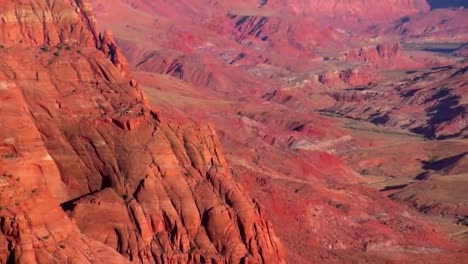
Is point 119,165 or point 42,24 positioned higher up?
point 119,165

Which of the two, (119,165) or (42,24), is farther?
(42,24)

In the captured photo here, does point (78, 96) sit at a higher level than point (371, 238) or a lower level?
higher

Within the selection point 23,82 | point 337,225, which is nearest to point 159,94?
point 337,225

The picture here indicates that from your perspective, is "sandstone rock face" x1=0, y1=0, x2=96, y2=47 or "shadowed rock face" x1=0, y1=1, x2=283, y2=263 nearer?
"shadowed rock face" x1=0, y1=1, x2=283, y2=263

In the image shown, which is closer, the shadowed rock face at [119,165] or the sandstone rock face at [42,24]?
the shadowed rock face at [119,165]

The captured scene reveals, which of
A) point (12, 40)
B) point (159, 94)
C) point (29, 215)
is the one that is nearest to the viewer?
point (29, 215)

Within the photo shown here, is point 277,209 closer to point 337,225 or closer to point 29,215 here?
point 337,225

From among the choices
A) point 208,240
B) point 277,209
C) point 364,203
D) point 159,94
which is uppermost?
point 208,240

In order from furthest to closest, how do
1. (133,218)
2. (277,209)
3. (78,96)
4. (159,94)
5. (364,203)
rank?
(159,94) → (364,203) → (277,209) → (78,96) → (133,218)
